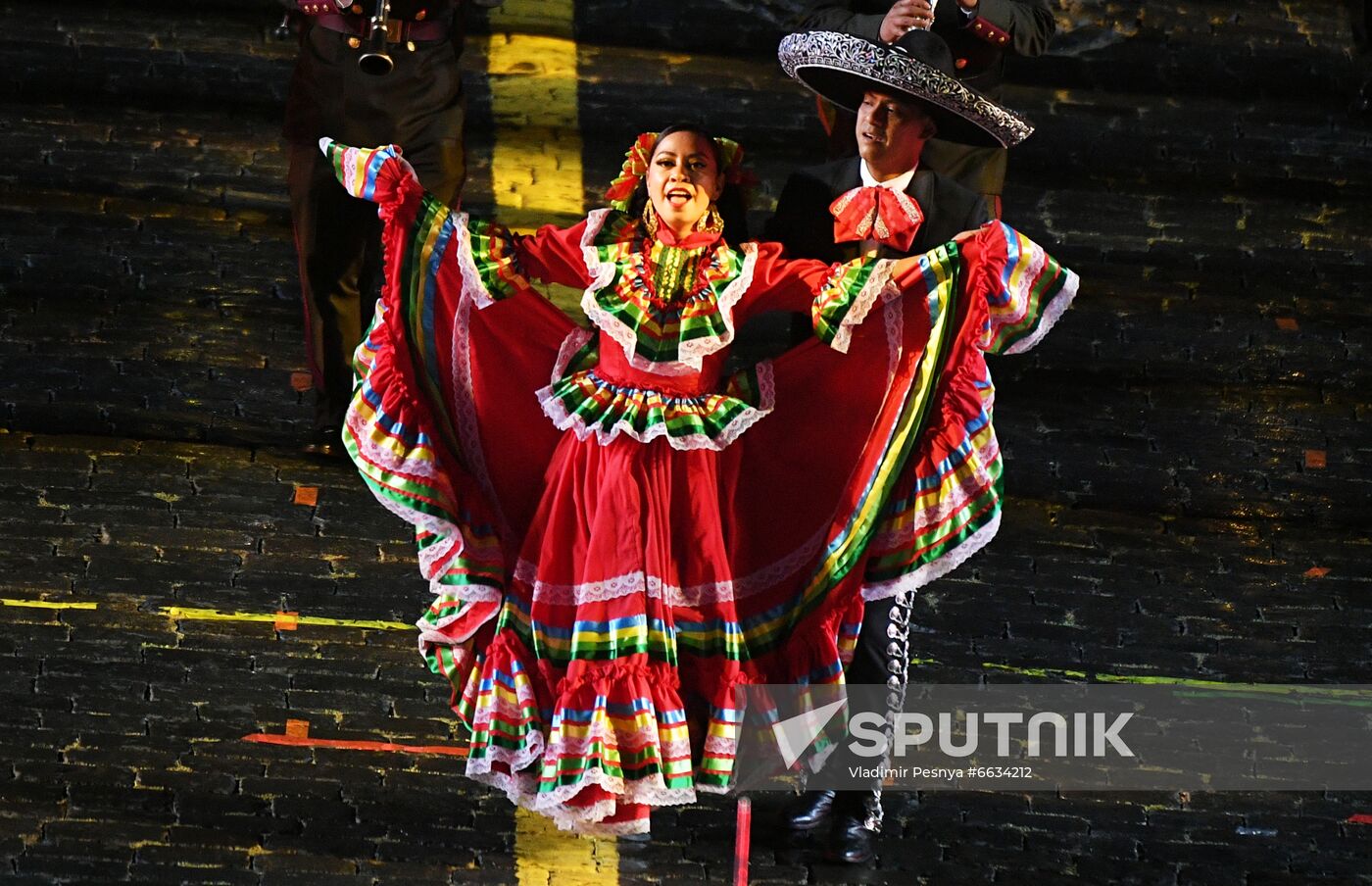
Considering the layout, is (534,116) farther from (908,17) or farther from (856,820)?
(856,820)

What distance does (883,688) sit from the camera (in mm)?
5023

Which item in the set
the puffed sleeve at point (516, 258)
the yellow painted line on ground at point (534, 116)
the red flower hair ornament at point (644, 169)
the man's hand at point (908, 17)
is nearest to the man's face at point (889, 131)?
the red flower hair ornament at point (644, 169)

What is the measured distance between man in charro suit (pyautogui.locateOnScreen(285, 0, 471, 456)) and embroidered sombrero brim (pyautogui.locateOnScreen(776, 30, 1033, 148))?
4.32ft

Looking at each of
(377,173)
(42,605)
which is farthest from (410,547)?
(377,173)

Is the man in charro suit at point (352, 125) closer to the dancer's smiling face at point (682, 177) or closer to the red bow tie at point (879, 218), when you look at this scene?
the dancer's smiling face at point (682, 177)

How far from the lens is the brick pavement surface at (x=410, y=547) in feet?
17.0

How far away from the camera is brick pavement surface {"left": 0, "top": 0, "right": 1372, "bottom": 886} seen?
17.0 feet

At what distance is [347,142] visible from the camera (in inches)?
240

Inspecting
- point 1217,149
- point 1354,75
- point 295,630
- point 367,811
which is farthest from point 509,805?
point 1354,75

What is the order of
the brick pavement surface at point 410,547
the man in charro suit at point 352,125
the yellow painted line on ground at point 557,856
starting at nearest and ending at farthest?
the yellow painted line on ground at point 557,856, the brick pavement surface at point 410,547, the man in charro suit at point 352,125

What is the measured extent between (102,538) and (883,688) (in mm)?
2305

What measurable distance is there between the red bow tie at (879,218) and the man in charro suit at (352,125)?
1623 millimetres

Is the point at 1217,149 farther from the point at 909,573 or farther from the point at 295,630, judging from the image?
the point at 295,630

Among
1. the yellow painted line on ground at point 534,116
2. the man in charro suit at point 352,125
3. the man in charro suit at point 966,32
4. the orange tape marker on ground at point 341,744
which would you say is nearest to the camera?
the orange tape marker on ground at point 341,744
